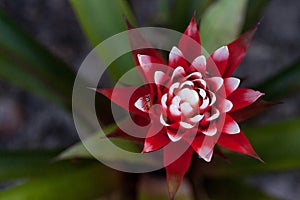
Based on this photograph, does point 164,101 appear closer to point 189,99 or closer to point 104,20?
point 189,99

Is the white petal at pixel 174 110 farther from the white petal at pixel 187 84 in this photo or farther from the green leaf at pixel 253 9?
the green leaf at pixel 253 9

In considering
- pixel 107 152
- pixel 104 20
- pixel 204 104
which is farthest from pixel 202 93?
pixel 104 20

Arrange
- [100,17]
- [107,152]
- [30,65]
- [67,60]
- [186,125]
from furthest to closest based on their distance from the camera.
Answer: [67,60]
[30,65]
[100,17]
[107,152]
[186,125]

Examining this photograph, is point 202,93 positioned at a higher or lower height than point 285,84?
higher

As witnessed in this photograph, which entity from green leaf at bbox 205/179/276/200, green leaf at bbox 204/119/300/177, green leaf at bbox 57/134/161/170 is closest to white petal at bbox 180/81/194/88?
Result: green leaf at bbox 57/134/161/170

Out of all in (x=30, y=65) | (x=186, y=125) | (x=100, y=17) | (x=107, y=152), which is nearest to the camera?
(x=186, y=125)

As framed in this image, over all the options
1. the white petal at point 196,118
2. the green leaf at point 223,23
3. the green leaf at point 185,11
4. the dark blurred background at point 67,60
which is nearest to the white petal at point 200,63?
the white petal at point 196,118

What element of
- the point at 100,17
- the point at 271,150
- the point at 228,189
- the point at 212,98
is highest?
the point at 100,17
